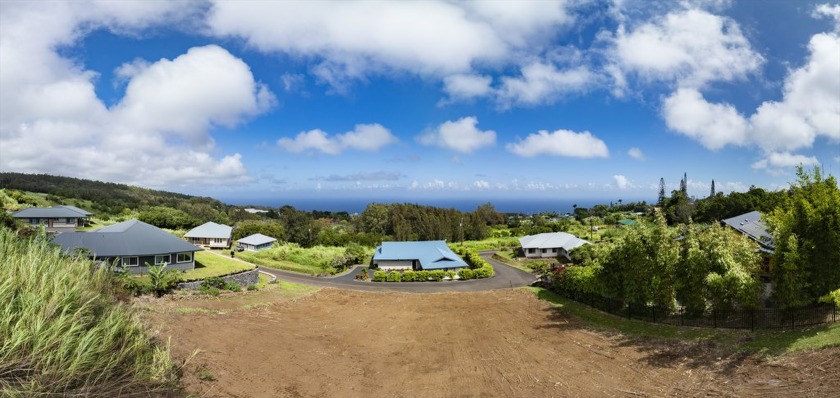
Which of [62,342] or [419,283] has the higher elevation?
[62,342]

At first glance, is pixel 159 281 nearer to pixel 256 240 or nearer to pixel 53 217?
pixel 256 240

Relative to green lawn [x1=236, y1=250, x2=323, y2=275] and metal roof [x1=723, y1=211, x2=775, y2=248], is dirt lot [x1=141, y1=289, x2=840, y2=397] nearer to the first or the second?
metal roof [x1=723, y1=211, x2=775, y2=248]

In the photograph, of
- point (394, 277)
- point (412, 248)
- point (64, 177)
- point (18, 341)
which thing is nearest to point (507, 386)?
point (18, 341)

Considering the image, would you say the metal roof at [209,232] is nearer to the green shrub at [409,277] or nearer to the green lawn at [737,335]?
the green shrub at [409,277]

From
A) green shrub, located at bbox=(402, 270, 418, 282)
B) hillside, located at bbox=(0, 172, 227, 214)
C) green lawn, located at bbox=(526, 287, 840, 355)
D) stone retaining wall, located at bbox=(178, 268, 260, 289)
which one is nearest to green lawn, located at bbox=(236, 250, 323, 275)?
green shrub, located at bbox=(402, 270, 418, 282)

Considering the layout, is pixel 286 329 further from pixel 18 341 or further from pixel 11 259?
pixel 18 341

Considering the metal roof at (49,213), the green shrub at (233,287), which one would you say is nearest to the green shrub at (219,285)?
the green shrub at (233,287)

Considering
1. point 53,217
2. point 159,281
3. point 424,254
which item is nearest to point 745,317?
point 159,281

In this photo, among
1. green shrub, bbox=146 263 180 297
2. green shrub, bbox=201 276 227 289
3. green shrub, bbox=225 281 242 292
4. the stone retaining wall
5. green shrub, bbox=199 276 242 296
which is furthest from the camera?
the stone retaining wall
